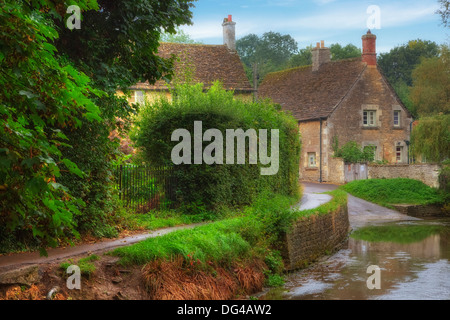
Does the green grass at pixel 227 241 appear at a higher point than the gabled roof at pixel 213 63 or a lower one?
lower

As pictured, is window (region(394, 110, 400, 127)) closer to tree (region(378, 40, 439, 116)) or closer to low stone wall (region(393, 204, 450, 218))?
low stone wall (region(393, 204, 450, 218))

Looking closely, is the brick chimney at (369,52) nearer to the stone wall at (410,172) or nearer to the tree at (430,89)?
the stone wall at (410,172)

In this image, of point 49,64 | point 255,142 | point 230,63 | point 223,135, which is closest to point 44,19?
point 49,64

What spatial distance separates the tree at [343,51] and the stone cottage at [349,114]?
78.5 feet

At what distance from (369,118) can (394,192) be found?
11.0 meters

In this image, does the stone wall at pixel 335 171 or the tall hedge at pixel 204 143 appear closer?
the tall hedge at pixel 204 143

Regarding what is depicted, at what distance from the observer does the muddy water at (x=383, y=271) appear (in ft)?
40.0

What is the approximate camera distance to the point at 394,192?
35344mm

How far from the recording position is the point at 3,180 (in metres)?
6.46

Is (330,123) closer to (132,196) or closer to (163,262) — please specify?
(132,196)

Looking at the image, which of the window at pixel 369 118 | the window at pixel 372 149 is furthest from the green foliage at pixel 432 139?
the window at pixel 369 118

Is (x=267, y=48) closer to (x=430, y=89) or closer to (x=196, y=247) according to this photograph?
(x=430, y=89)

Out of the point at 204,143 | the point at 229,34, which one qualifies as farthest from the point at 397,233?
the point at 229,34
